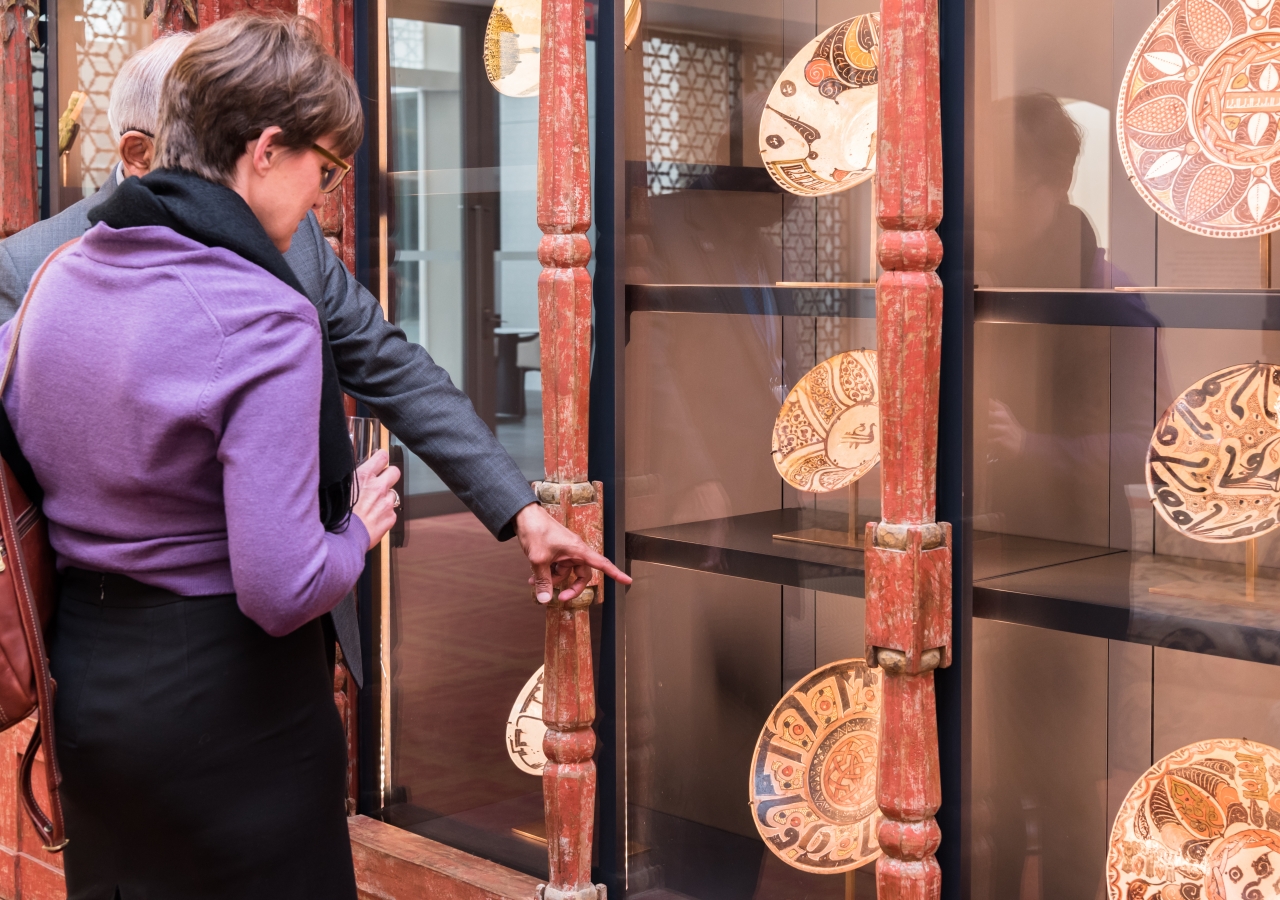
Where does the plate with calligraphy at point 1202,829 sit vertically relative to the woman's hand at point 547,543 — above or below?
below

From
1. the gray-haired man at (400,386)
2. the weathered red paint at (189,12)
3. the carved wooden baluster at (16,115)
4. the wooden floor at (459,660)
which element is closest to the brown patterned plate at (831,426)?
the gray-haired man at (400,386)

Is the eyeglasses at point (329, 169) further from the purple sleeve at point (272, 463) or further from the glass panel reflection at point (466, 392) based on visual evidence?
the glass panel reflection at point (466, 392)

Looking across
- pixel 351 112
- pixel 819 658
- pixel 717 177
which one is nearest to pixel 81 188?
pixel 717 177

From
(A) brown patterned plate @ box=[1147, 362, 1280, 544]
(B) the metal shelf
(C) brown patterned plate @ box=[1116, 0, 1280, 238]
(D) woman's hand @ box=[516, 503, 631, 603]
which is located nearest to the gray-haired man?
(D) woman's hand @ box=[516, 503, 631, 603]

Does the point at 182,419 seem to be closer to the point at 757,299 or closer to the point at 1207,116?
the point at 757,299

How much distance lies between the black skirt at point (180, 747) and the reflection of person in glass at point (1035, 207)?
939 millimetres

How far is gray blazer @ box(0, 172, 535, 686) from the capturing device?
1.73 meters

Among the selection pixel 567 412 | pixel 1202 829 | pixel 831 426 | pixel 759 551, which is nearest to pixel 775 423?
pixel 831 426

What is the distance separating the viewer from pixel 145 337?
4.13 feet

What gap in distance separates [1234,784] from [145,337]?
131 centimetres

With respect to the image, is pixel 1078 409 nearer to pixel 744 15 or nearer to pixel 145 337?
pixel 744 15

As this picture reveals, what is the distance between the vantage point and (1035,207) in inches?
64.5

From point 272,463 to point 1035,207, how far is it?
3.17 ft

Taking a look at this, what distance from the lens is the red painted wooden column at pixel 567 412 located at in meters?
1.93
